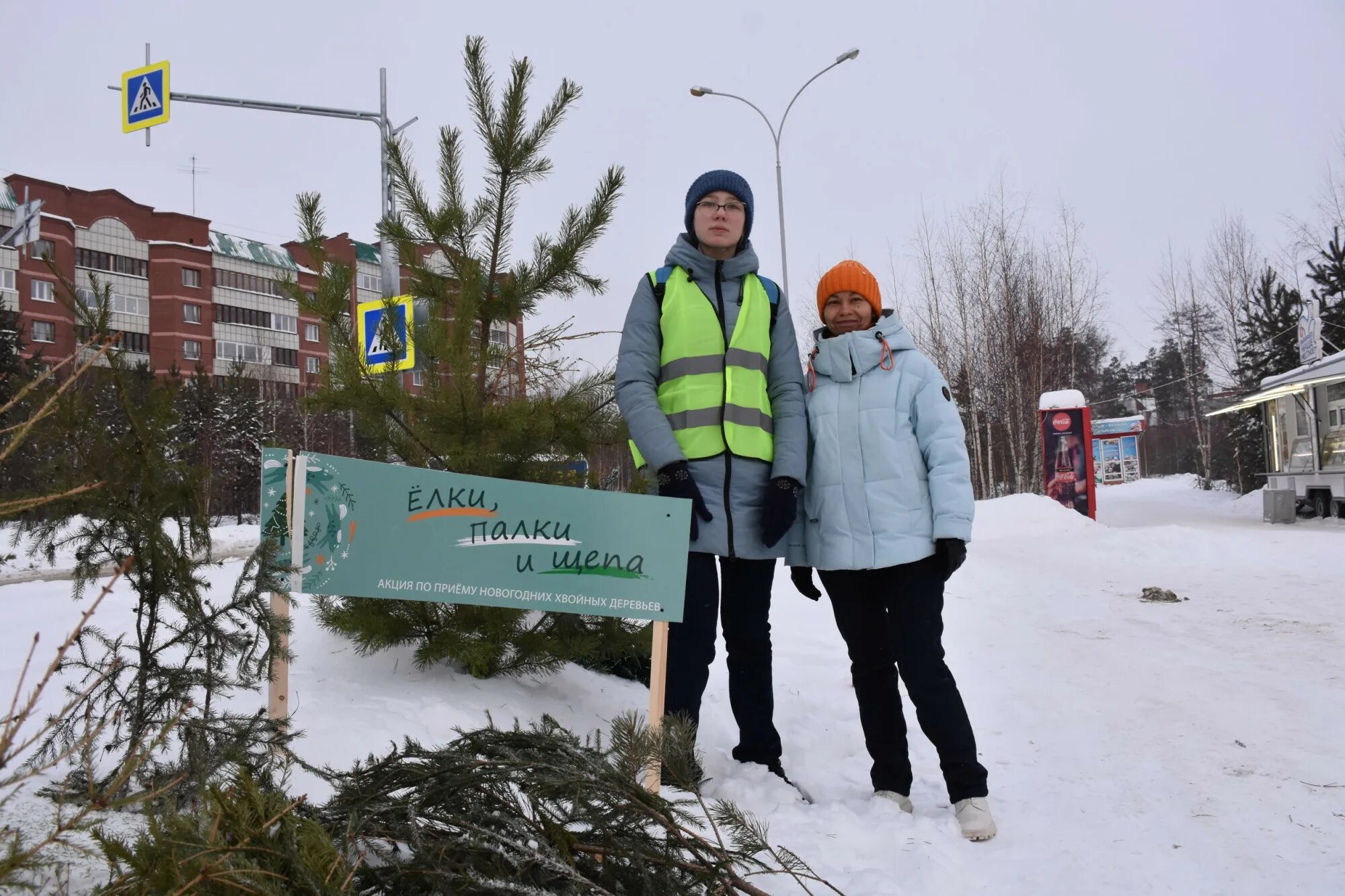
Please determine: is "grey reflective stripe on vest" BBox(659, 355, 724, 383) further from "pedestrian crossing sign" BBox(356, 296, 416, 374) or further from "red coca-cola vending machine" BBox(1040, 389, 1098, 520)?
"red coca-cola vending machine" BBox(1040, 389, 1098, 520)

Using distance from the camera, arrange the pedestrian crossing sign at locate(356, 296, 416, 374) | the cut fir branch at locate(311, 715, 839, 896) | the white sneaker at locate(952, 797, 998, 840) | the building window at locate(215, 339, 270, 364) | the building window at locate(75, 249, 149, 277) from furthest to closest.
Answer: the building window at locate(215, 339, 270, 364), the building window at locate(75, 249, 149, 277), the pedestrian crossing sign at locate(356, 296, 416, 374), the white sneaker at locate(952, 797, 998, 840), the cut fir branch at locate(311, 715, 839, 896)

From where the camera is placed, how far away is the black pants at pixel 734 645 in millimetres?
3045

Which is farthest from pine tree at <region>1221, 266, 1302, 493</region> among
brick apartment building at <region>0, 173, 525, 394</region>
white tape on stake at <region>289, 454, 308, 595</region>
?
brick apartment building at <region>0, 173, 525, 394</region>

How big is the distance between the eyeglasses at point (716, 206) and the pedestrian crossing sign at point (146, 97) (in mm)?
9244

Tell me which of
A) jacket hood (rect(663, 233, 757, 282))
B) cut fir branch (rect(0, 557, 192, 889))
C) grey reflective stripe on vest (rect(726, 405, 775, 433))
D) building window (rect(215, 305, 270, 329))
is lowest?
cut fir branch (rect(0, 557, 192, 889))

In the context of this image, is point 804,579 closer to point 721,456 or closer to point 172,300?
point 721,456

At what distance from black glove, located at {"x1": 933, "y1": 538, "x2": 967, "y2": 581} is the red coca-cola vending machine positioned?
15.4 metres

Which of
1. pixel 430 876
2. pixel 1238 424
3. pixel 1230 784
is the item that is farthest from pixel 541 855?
pixel 1238 424

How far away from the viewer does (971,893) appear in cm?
229

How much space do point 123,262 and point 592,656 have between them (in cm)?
5121

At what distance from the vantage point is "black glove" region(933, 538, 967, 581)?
9.19ft

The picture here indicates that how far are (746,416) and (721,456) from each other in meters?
0.17

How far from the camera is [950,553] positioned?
9.23 ft

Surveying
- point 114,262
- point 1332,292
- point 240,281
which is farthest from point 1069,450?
point 114,262
